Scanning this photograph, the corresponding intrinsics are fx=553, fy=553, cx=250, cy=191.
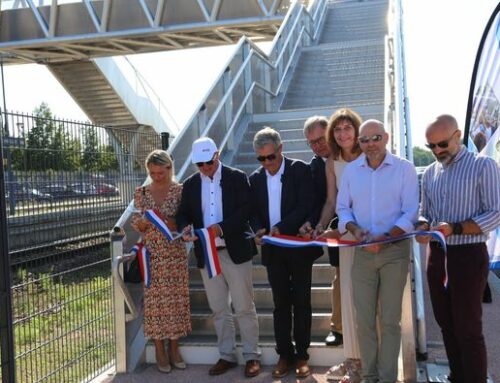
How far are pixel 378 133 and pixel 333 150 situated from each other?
613mm

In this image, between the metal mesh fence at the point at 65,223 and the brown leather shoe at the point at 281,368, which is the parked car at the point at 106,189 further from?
the brown leather shoe at the point at 281,368

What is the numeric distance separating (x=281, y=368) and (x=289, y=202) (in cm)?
131

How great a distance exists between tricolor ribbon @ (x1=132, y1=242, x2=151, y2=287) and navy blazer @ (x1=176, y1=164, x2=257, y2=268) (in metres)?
0.41

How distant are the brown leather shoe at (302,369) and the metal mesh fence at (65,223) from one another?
5.80 ft

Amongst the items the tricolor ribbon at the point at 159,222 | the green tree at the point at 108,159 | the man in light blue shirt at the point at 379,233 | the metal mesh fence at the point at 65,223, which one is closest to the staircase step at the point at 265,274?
the metal mesh fence at the point at 65,223

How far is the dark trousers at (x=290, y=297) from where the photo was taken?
14.0ft

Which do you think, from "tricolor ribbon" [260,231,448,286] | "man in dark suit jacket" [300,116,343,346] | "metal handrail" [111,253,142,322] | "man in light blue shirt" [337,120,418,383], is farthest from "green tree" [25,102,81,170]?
"man in light blue shirt" [337,120,418,383]

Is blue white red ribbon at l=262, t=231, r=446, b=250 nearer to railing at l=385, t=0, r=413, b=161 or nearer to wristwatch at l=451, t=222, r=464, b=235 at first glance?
wristwatch at l=451, t=222, r=464, b=235

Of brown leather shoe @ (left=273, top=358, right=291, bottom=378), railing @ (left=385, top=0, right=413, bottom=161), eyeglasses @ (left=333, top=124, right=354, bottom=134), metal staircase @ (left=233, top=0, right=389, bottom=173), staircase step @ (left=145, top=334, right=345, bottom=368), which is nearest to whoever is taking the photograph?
eyeglasses @ (left=333, top=124, right=354, bottom=134)

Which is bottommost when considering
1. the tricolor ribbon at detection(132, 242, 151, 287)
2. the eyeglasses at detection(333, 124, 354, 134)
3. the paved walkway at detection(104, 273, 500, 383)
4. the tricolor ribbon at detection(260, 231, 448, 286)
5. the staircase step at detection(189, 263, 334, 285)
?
the paved walkway at detection(104, 273, 500, 383)

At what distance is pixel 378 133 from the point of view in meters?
3.66

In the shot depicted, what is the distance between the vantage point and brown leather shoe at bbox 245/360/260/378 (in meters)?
4.43

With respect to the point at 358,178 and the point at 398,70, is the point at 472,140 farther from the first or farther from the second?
the point at 398,70

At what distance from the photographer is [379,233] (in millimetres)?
3768
